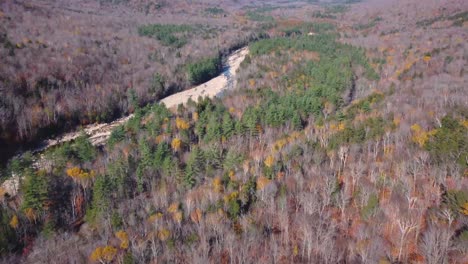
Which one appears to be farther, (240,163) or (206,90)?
(206,90)

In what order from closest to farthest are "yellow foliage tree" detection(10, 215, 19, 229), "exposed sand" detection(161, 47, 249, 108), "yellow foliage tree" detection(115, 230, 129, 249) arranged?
"yellow foliage tree" detection(115, 230, 129, 249)
"yellow foliage tree" detection(10, 215, 19, 229)
"exposed sand" detection(161, 47, 249, 108)

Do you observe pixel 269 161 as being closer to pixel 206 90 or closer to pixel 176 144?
pixel 176 144

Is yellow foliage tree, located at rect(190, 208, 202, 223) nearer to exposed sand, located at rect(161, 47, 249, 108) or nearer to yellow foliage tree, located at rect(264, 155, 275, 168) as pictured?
yellow foliage tree, located at rect(264, 155, 275, 168)

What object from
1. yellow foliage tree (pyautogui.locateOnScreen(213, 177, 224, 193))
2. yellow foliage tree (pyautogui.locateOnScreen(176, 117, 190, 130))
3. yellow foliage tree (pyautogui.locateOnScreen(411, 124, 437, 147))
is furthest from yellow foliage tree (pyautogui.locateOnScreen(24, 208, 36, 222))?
yellow foliage tree (pyautogui.locateOnScreen(411, 124, 437, 147))

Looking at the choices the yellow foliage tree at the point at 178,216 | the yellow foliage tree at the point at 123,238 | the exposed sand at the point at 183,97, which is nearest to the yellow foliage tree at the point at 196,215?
the yellow foliage tree at the point at 178,216

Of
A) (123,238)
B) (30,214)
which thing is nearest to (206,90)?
(30,214)

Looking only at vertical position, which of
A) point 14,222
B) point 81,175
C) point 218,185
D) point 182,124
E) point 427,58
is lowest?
point 218,185

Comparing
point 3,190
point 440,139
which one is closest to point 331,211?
point 440,139

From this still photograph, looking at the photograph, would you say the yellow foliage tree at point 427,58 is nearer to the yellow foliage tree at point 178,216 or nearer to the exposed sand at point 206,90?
the exposed sand at point 206,90

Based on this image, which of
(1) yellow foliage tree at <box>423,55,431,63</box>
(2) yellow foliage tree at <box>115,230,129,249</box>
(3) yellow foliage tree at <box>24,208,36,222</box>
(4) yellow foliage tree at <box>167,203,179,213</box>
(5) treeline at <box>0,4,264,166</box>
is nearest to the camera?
(2) yellow foliage tree at <box>115,230,129,249</box>
